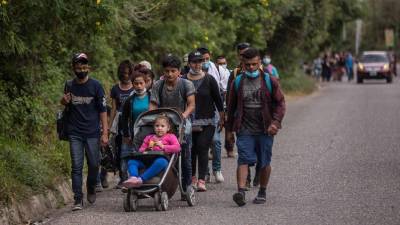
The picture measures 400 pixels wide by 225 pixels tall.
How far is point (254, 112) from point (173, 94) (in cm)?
112

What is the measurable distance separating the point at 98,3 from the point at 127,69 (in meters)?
0.99

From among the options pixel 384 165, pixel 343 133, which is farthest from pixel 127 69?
pixel 343 133

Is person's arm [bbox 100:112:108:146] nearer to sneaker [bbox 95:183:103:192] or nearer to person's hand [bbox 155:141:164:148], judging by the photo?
person's hand [bbox 155:141:164:148]

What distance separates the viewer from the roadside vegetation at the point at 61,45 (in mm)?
12484

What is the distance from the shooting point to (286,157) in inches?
683

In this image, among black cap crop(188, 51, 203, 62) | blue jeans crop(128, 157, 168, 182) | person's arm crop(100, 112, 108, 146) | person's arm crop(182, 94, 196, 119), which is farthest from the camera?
black cap crop(188, 51, 203, 62)

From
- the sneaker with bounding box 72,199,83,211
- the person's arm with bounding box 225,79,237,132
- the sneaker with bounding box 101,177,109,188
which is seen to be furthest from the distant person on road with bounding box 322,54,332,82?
the sneaker with bounding box 72,199,83,211

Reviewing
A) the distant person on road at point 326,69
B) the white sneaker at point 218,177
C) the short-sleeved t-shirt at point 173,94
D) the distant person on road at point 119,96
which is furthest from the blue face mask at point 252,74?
the distant person on road at point 326,69

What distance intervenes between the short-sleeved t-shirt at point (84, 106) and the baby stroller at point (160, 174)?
547 millimetres

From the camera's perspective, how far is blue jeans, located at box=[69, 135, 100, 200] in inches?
459

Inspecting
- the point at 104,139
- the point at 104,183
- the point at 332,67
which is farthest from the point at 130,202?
the point at 332,67

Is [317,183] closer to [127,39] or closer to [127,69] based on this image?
[127,69]

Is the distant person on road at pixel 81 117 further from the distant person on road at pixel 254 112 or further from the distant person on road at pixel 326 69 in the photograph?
the distant person on road at pixel 326 69

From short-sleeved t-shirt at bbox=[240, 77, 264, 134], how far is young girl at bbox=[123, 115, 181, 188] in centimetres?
87
